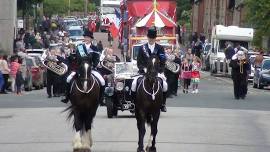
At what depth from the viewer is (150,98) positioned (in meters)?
17.0

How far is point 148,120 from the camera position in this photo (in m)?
17.4

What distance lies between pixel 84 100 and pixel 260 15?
1613 inches

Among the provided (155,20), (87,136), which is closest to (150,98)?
(87,136)

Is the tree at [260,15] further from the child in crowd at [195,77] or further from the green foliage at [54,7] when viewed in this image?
the green foliage at [54,7]

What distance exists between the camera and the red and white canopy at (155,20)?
4231cm

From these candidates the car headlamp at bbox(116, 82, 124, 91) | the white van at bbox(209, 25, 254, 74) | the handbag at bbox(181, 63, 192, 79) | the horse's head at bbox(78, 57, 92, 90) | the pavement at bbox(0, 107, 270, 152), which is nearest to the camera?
the horse's head at bbox(78, 57, 92, 90)

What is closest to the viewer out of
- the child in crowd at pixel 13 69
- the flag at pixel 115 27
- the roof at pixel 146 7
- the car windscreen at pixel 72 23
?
the child in crowd at pixel 13 69

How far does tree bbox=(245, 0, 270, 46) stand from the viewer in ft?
186

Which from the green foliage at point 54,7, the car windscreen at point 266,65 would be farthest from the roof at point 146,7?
the green foliage at point 54,7

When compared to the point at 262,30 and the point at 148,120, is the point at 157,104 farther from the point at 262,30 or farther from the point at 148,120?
the point at 262,30

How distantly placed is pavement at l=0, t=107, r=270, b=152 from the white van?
101ft

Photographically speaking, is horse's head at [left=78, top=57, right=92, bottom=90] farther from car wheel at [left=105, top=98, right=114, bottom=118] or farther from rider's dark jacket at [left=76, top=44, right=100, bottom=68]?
car wheel at [left=105, top=98, right=114, bottom=118]

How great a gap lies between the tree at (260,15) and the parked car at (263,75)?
8190mm

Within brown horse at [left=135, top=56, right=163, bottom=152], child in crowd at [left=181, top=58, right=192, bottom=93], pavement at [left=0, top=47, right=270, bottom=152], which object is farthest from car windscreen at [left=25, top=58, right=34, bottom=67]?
brown horse at [left=135, top=56, right=163, bottom=152]
